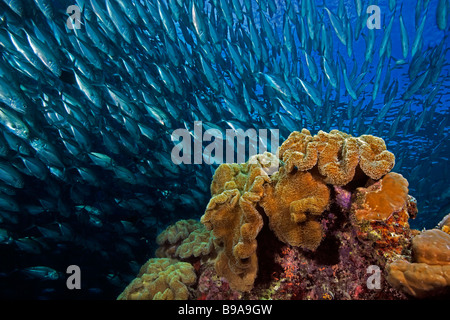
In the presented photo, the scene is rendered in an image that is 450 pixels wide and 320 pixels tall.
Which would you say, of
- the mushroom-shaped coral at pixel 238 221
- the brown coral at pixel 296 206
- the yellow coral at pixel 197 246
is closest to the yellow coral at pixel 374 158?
the brown coral at pixel 296 206

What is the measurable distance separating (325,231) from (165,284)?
2.17 metres

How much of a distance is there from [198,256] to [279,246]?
4.82 ft

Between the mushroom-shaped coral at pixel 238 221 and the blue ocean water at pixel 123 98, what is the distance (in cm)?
481

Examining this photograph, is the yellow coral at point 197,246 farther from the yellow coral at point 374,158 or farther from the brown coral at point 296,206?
the yellow coral at point 374,158

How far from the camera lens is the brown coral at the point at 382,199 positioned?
6.34ft

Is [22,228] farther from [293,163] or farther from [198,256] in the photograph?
[293,163]

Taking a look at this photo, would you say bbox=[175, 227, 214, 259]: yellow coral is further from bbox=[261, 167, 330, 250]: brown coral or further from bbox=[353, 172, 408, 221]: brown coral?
bbox=[353, 172, 408, 221]: brown coral

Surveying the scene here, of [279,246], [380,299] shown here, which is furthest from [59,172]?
[380,299]

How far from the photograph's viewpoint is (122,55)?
691 cm

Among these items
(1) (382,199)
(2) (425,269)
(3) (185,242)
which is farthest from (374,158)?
(3) (185,242)

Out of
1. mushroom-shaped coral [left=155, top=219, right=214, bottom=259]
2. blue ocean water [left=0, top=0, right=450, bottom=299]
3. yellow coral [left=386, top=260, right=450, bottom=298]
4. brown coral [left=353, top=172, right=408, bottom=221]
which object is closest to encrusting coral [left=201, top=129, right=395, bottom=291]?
brown coral [left=353, top=172, right=408, bottom=221]

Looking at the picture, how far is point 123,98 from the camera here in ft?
20.9

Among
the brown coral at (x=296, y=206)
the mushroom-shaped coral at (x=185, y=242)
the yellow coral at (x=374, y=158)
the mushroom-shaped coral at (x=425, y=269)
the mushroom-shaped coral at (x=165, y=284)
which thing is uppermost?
the yellow coral at (x=374, y=158)

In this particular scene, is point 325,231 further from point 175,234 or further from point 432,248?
point 175,234
